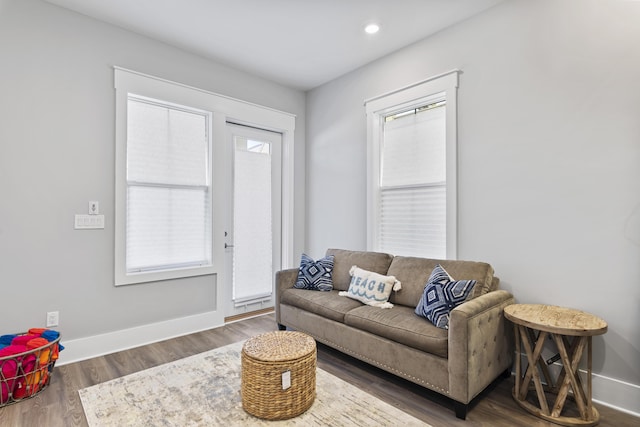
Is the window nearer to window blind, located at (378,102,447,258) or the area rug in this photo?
the area rug

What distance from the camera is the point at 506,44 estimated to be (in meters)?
2.64

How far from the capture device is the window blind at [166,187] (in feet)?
10.4

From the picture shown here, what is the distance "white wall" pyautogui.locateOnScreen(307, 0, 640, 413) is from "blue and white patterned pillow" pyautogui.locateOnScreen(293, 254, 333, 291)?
4.23 feet

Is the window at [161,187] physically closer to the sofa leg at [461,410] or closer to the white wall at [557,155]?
the white wall at [557,155]

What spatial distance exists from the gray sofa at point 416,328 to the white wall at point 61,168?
5.53 ft

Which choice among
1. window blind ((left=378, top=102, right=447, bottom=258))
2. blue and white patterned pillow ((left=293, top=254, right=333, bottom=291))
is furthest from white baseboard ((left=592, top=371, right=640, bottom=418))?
blue and white patterned pillow ((left=293, top=254, right=333, bottom=291))

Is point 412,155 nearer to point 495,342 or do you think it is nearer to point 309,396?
point 495,342

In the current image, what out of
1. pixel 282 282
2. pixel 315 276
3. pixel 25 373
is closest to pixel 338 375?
pixel 315 276

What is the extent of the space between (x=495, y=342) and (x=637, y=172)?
140 cm

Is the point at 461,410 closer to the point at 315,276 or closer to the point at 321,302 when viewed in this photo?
the point at 321,302

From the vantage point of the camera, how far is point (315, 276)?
3365 millimetres

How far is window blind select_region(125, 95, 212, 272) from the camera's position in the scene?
10.4ft

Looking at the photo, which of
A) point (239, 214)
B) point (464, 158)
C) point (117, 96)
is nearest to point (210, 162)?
point (239, 214)

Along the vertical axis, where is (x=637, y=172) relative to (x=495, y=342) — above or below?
above
